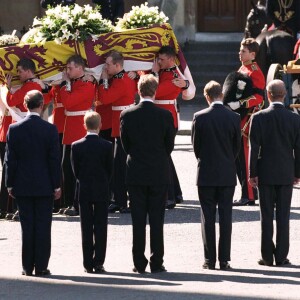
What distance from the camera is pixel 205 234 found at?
494 inches

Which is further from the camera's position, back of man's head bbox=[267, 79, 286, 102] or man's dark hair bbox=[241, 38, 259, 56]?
man's dark hair bbox=[241, 38, 259, 56]

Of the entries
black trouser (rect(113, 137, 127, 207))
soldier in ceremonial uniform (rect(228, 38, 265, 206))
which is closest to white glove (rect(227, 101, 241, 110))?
soldier in ceremonial uniform (rect(228, 38, 265, 206))

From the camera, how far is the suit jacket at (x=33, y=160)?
40.3 feet

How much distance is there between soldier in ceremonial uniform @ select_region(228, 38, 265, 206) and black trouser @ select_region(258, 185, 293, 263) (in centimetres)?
309

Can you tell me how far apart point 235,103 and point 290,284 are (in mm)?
4309

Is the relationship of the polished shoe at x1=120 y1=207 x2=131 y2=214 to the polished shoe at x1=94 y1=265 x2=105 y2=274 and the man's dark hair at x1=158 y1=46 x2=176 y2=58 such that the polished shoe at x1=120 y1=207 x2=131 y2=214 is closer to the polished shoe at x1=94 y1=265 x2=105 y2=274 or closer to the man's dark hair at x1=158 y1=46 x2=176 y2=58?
the man's dark hair at x1=158 y1=46 x2=176 y2=58

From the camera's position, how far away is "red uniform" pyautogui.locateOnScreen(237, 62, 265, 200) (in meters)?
15.8

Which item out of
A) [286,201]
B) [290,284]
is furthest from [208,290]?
[286,201]

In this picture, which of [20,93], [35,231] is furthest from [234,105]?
[35,231]

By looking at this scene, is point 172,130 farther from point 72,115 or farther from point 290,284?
point 72,115

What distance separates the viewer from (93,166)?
12.5 meters

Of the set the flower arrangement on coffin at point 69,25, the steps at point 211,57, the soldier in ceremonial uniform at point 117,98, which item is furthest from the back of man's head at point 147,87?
the steps at point 211,57

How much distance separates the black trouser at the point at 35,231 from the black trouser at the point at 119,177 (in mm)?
3196

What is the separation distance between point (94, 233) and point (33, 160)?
0.78 meters
